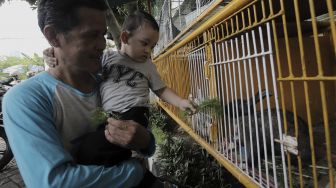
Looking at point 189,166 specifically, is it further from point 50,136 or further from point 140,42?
point 50,136

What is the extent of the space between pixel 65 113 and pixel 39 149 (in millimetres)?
208

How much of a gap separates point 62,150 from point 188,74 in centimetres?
267

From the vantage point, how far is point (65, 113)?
115cm

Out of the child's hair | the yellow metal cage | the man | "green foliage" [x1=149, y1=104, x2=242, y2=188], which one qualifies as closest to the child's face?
the child's hair

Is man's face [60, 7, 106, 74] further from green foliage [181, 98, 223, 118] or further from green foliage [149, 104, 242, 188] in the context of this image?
green foliage [149, 104, 242, 188]

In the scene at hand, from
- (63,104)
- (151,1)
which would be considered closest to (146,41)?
(63,104)

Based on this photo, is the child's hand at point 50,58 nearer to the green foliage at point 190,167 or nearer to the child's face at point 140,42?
the child's face at point 140,42

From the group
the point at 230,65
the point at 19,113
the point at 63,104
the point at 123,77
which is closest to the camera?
the point at 19,113

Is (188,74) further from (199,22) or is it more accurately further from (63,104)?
(63,104)

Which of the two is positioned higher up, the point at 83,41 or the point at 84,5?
the point at 84,5

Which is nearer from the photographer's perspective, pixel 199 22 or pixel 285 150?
pixel 285 150

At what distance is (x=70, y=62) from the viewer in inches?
48.1

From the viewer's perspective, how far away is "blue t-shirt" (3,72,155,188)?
97 cm

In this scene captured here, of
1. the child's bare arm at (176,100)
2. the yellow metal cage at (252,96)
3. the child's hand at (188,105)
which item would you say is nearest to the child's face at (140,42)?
the child's bare arm at (176,100)
